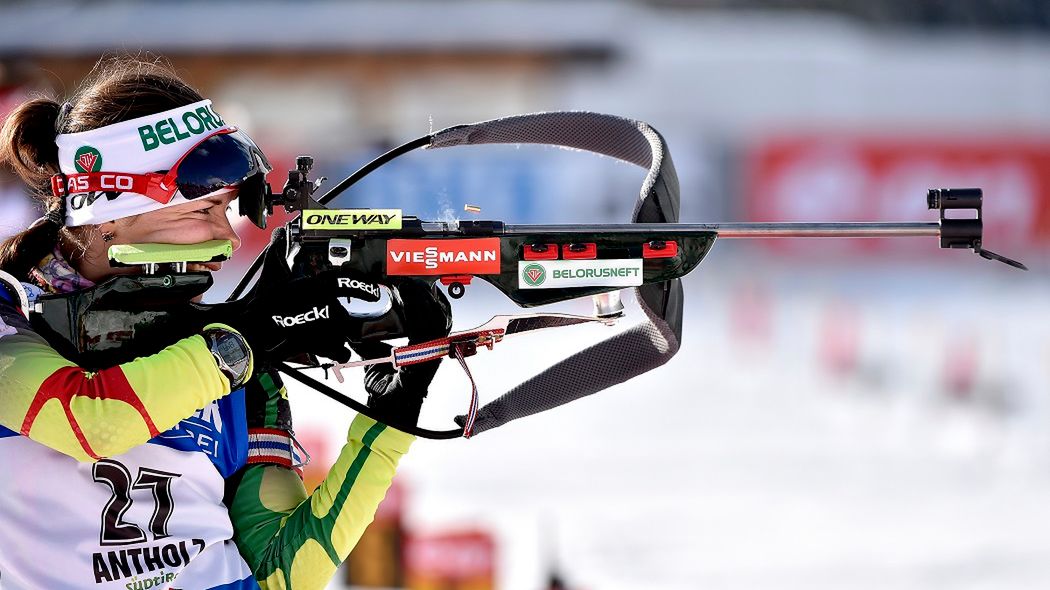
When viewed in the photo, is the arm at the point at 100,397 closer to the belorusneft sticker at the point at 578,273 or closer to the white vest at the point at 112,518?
the white vest at the point at 112,518

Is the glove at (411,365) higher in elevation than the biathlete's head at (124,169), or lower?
lower

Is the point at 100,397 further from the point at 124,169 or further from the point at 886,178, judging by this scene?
the point at 886,178

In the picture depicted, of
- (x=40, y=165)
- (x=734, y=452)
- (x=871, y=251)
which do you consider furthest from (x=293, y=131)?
(x=40, y=165)

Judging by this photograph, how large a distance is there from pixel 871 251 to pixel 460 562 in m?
9.82

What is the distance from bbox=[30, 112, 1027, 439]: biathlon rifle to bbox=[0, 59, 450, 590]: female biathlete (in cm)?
5

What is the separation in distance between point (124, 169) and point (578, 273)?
2.37 ft

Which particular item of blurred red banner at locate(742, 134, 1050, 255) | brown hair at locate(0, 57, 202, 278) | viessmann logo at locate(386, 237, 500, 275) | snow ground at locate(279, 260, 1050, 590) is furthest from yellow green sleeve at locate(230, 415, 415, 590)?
blurred red banner at locate(742, 134, 1050, 255)

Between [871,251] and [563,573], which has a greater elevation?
[871,251]

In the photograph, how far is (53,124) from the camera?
1982mm

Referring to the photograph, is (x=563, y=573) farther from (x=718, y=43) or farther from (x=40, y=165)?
(x=718, y=43)

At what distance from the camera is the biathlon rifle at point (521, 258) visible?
A: 1.97m

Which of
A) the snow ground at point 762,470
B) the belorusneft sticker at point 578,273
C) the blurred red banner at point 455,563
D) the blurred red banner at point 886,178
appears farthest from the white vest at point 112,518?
the blurred red banner at point 886,178

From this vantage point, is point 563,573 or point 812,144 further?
point 812,144

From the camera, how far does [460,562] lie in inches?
156
